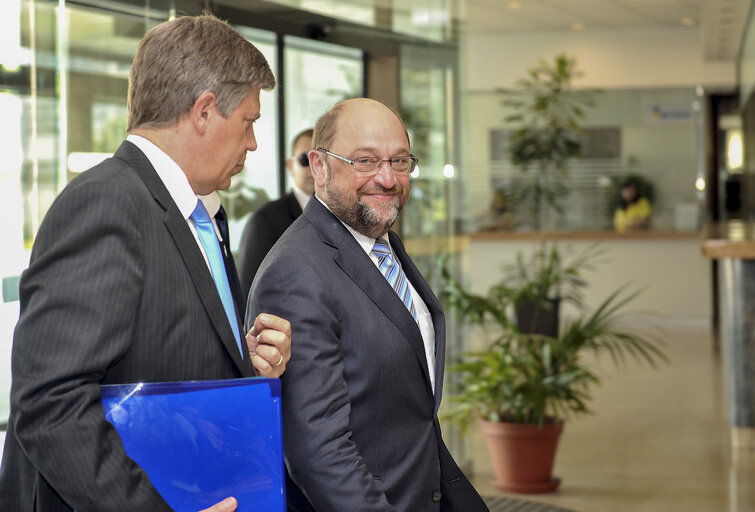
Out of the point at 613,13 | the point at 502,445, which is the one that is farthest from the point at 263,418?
the point at 613,13

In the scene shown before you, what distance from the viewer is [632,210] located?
13.2 meters

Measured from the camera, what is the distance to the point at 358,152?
1904 millimetres

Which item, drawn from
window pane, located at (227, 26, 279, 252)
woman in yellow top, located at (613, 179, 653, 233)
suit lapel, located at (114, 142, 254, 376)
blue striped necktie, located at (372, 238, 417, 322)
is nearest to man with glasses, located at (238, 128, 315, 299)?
window pane, located at (227, 26, 279, 252)

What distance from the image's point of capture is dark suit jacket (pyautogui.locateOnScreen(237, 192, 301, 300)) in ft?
12.0

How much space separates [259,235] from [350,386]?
197 centimetres

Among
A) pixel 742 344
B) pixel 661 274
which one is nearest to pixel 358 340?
pixel 742 344

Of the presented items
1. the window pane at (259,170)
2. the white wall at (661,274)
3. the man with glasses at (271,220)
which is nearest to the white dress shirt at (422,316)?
the man with glasses at (271,220)

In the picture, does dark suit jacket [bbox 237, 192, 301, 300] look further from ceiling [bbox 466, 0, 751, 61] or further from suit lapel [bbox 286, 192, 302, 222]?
ceiling [bbox 466, 0, 751, 61]

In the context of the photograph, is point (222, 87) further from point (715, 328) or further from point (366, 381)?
point (715, 328)

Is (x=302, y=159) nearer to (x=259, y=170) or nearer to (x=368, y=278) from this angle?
(x=259, y=170)

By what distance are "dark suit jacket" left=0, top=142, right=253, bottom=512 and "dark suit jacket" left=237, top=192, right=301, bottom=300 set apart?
7.64 ft

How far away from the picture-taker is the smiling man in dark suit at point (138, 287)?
1146mm

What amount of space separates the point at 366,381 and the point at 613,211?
12.2m

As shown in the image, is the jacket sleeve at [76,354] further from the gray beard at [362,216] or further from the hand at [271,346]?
the gray beard at [362,216]
